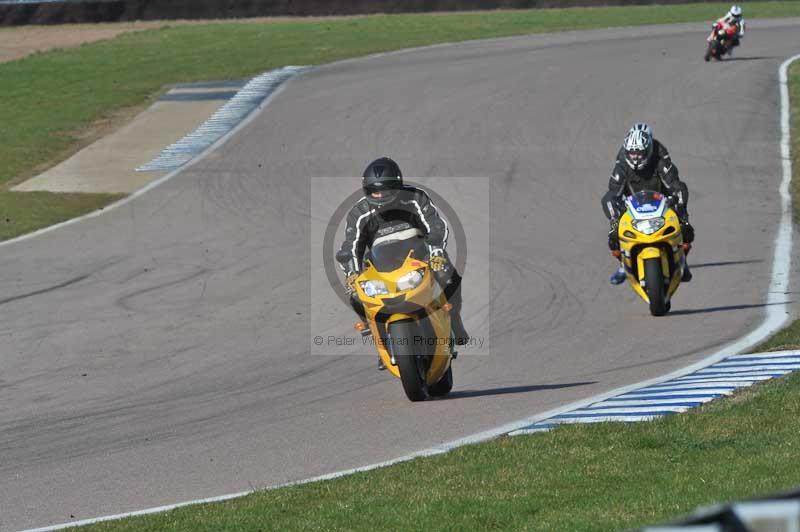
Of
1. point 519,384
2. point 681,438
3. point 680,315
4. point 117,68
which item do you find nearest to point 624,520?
point 681,438

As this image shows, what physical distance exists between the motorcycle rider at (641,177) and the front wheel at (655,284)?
49cm

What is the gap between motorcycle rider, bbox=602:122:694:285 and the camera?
45.6 ft

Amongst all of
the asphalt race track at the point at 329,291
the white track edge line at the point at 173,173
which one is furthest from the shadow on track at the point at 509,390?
the white track edge line at the point at 173,173

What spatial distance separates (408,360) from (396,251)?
929mm

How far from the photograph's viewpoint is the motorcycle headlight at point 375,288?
31.6 ft

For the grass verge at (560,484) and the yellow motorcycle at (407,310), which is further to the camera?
the yellow motorcycle at (407,310)

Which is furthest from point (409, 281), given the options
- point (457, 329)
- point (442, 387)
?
point (442, 387)

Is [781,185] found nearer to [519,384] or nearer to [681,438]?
[519,384]

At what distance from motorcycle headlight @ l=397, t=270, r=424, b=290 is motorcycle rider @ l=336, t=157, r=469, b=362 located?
0.32 metres

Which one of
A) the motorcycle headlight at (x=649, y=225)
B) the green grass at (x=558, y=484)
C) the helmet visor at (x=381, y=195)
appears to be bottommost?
the motorcycle headlight at (x=649, y=225)

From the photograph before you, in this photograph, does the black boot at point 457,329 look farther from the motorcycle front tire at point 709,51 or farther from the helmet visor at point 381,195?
the motorcycle front tire at point 709,51

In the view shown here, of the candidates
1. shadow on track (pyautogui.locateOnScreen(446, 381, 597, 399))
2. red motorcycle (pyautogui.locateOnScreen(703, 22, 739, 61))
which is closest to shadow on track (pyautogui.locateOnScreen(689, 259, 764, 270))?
shadow on track (pyautogui.locateOnScreen(446, 381, 597, 399))

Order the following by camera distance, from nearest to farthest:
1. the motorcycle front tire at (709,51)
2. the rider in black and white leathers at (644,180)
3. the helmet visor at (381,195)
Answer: the helmet visor at (381,195) < the rider in black and white leathers at (644,180) < the motorcycle front tire at (709,51)

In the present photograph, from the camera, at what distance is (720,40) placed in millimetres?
32656
